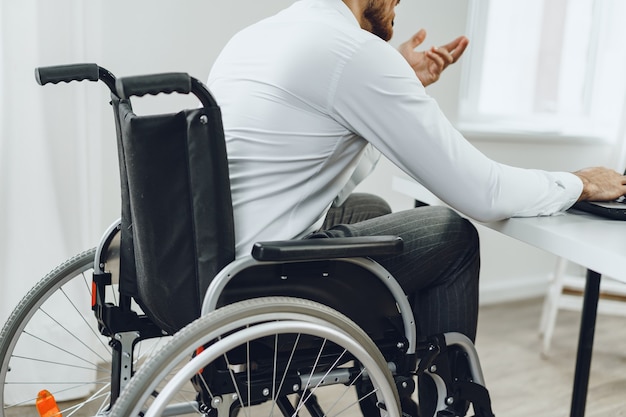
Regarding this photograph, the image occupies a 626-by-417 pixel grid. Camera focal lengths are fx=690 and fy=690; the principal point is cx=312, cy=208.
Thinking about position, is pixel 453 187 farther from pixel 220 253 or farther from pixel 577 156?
pixel 577 156

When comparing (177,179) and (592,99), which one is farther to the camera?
(592,99)

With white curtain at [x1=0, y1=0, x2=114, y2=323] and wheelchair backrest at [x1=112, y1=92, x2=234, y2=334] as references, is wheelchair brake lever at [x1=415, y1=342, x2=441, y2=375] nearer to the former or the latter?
wheelchair backrest at [x1=112, y1=92, x2=234, y2=334]

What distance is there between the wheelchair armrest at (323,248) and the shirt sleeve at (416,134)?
0.49ft

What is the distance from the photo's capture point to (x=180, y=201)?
3.28 feet

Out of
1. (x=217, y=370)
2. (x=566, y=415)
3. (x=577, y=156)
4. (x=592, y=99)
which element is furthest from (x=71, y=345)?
(x=592, y=99)

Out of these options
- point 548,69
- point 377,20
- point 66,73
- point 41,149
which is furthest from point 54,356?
point 548,69

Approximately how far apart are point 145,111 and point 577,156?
73.6 inches

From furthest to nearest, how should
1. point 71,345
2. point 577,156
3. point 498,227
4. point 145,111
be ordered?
point 577,156, point 145,111, point 71,345, point 498,227

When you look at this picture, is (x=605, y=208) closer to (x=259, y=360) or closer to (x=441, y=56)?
(x=441, y=56)

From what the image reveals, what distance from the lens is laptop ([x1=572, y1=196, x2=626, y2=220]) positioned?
3.91 ft

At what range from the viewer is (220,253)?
3.30 ft

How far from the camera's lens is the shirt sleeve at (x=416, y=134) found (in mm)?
1056

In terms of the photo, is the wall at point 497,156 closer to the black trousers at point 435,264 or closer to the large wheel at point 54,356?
the large wheel at point 54,356

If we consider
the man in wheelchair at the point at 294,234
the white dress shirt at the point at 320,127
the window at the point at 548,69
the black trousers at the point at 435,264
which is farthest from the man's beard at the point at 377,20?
the window at the point at 548,69
